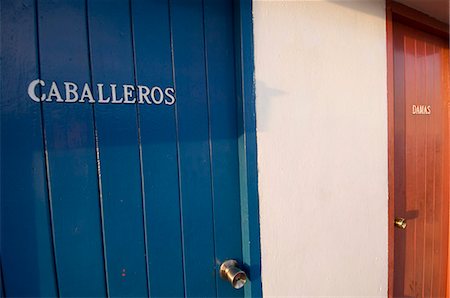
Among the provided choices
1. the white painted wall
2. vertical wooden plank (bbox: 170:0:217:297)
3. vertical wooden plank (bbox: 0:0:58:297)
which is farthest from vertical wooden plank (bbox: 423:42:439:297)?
vertical wooden plank (bbox: 0:0:58:297)

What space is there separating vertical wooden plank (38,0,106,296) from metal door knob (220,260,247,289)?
0.48 meters

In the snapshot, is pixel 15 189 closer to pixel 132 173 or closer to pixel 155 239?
pixel 132 173

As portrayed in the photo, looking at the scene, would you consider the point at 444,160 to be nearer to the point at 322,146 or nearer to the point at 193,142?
the point at 322,146

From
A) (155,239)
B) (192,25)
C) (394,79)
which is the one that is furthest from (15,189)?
(394,79)

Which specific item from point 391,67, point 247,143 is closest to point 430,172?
point 391,67

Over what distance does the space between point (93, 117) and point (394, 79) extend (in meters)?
1.71

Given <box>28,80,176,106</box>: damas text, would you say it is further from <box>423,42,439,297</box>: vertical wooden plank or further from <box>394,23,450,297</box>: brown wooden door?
<box>423,42,439,297</box>: vertical wooden plank

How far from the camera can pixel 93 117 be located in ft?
2.70

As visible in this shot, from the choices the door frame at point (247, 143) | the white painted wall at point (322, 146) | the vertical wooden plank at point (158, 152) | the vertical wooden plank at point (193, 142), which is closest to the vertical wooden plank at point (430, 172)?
the white painted wall at point (322, 146)

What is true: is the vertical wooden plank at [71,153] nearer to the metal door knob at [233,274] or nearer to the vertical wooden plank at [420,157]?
the metal door knob at [233,274]

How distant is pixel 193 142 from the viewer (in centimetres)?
98

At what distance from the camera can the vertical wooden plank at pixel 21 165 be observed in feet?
2.37

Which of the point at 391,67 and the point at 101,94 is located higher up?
the point at 391,67

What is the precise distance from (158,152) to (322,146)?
30.6 inches
